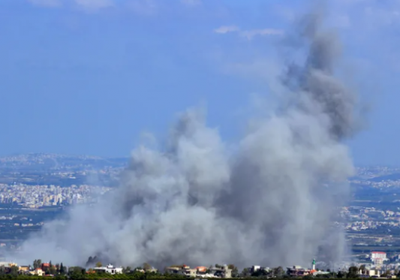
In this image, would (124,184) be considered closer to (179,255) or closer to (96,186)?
(179,255)

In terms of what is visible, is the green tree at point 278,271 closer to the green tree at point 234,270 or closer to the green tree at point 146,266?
the green tree at point 234,270

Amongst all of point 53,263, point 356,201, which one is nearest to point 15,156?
point 356,201

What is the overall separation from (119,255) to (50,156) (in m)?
85.1

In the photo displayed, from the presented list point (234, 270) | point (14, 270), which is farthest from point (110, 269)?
point (234, 270)

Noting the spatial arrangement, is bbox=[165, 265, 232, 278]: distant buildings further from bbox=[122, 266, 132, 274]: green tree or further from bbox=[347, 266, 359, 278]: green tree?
bbox=[347, 266, 359, 278]: green tree

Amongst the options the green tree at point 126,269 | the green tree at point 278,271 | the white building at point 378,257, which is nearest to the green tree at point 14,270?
the green tree at point 126,269

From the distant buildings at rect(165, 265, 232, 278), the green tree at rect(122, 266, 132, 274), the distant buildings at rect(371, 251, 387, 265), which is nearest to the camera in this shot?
the distant buildings at rect(165, 265, 232, 278)

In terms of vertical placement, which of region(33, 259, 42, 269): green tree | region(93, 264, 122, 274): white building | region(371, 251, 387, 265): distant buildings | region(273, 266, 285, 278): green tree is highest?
region(371, 251, 387, 265): distant buildings

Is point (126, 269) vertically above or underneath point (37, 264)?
underneath

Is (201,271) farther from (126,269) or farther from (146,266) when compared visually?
(126,269)

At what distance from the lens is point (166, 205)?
58.1 m

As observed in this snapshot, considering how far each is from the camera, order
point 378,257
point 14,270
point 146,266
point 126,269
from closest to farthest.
Answer: 1. point 126,269
2. point 14,270
3. point 146,266
4. point 378,257

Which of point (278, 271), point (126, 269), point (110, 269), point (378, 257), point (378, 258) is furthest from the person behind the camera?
point (378, 257)

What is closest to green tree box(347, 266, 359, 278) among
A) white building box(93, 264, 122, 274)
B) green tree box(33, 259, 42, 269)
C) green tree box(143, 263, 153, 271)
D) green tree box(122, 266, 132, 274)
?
green tree box(143, 263, 153, 271)
